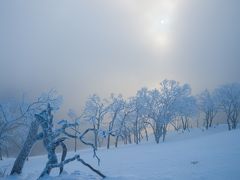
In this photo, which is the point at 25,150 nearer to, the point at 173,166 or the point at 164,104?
the point at 173,166

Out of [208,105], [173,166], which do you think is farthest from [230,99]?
[173,166]

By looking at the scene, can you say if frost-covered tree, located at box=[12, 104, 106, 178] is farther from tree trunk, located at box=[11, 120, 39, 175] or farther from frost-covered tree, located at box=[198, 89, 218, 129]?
frost-covered tree, located at box=[198, 89, 218, 129]

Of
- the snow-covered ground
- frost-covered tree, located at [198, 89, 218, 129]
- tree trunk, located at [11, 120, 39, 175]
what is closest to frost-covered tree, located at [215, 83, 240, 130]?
frost-covered tree, located at [198, 89, 218, 129]

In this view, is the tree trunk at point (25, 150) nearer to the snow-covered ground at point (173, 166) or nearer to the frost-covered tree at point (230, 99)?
the snow-covered ground at point (173, 166)

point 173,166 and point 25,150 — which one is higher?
point 25,150

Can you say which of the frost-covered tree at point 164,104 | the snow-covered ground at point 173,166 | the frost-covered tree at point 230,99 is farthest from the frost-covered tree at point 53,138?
the frost-covered tree at point 230,99

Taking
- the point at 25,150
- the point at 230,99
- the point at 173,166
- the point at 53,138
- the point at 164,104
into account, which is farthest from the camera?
the point at 230,99

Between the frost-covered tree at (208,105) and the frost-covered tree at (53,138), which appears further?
the frost-covered tree at (208,105)

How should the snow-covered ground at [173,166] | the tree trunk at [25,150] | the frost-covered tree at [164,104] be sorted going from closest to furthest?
1. the snow-covered ground at [173,166]
2. the tree trunk at [25,150]
3. the frost-covered tree at [164,104]

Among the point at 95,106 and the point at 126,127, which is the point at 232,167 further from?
the point at 126,127

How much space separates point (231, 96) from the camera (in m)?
64.1

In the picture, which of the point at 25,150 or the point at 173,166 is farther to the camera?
the point at 173,166

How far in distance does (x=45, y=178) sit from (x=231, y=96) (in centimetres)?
6319

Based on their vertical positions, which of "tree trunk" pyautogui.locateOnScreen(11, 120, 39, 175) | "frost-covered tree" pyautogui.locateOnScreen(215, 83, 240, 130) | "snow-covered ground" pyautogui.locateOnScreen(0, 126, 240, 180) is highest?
"frost-covered tree" pyautogui.locateOnScreen(215, 83, 240, 130)
